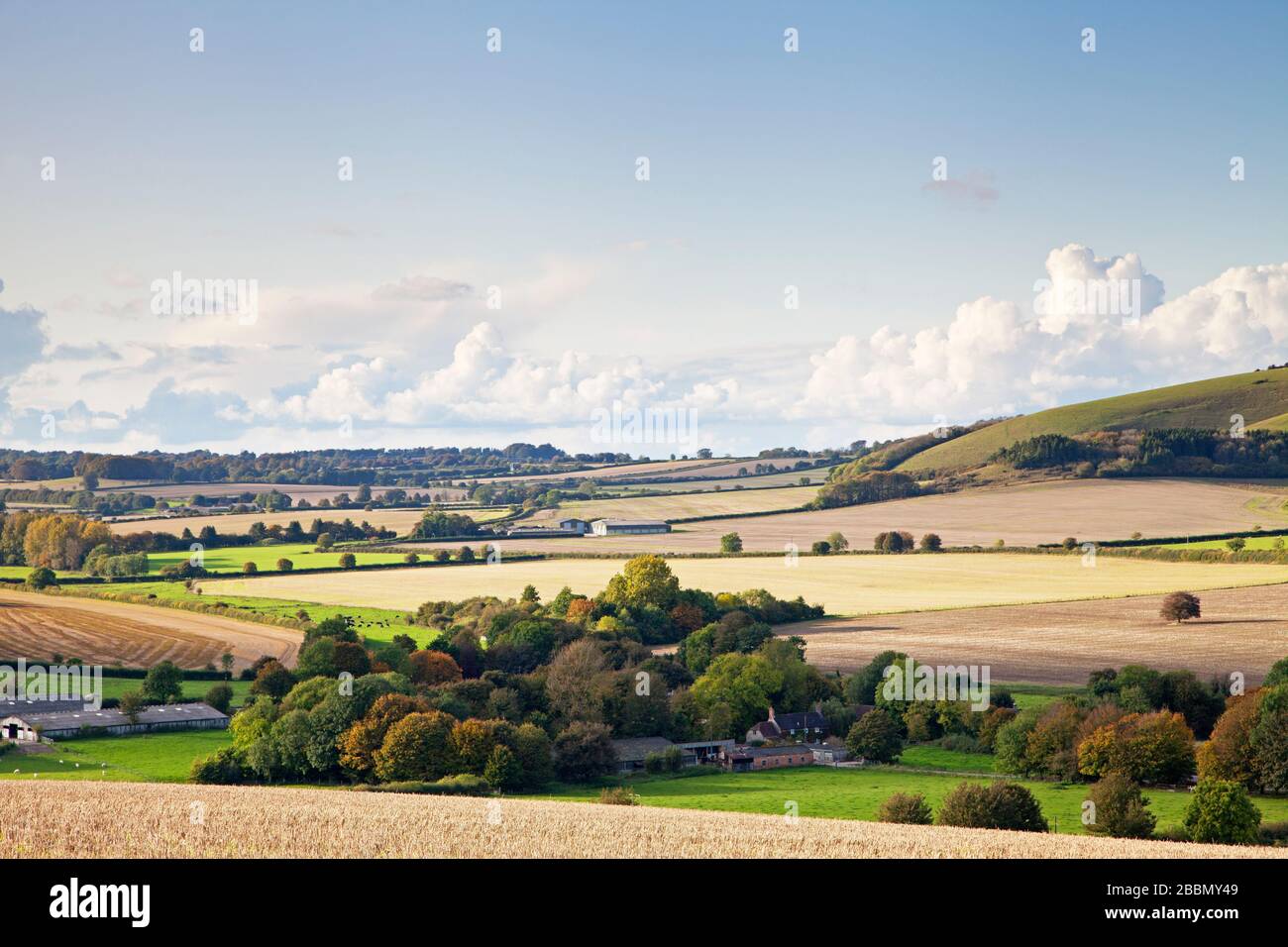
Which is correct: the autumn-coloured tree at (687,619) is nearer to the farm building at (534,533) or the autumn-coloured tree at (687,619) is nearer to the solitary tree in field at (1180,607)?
the solitary tree in field at (1180,607)

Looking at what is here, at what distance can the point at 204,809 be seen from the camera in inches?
1427

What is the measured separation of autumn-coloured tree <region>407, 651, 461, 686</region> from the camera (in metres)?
76.1

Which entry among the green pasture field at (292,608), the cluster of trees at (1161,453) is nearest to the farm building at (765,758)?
the green pasture field at (292,608)

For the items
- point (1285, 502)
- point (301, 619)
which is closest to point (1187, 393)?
point (1285, 502)

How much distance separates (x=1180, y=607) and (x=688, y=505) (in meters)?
92.7

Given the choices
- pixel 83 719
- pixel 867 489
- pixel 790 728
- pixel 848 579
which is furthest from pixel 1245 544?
pixel 83 719

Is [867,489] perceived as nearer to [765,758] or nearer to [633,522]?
[633,522]

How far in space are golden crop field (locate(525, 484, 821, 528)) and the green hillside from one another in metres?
19.2

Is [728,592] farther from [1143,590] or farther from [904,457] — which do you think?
[904,457]

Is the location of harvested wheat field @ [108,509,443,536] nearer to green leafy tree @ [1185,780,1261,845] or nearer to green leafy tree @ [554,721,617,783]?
green leafy tree @ [554,721,617,783]

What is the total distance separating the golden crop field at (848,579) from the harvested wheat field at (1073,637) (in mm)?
5297
